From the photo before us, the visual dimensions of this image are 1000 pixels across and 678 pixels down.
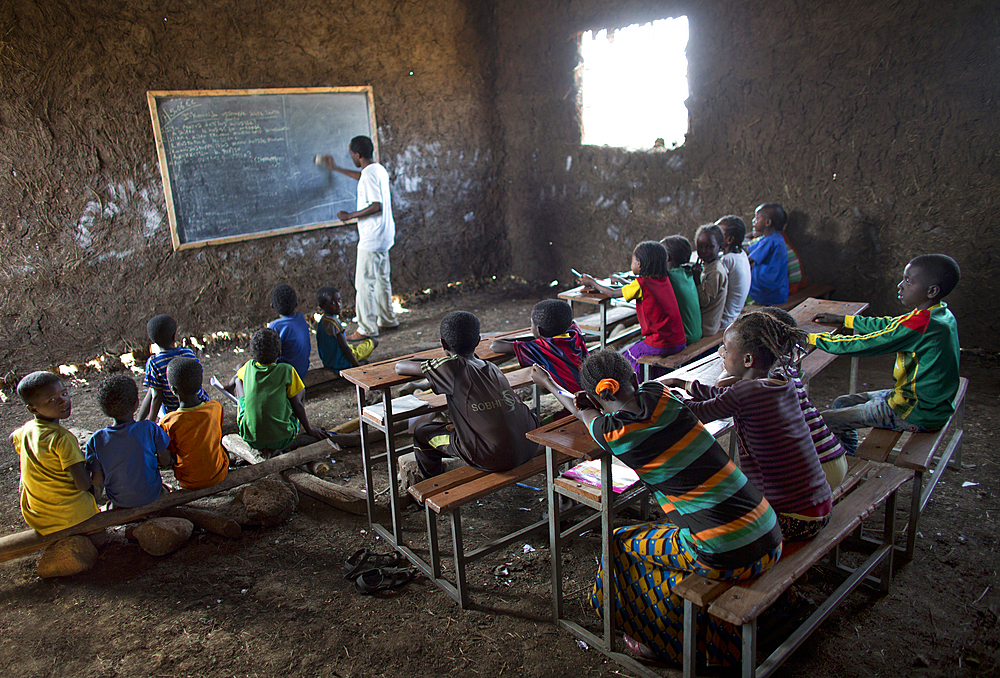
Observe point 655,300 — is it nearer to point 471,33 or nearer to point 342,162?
point 342,162

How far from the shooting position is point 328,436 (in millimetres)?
3977

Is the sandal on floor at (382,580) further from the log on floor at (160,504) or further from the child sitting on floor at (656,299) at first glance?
the child sitting on floor at (656,299)

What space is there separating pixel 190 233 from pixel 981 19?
22.1ft

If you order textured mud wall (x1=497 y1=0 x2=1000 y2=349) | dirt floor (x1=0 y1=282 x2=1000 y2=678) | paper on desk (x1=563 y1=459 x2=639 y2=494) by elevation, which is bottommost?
dirt floor (x1=0 y1=282 x2=1000 y2=678)

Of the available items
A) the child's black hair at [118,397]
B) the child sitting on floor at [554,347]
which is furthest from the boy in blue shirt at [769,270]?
the child's black hair at [118,397]

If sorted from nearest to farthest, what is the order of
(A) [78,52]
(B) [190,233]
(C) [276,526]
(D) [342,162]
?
(C) [276,526] < (A) [78,52] < (B) [190,233] < (D) [342,162]

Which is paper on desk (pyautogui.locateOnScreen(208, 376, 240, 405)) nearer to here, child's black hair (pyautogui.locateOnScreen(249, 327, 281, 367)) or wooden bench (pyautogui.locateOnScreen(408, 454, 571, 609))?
child's black hair (pyautogui.locateOnScreen(249, 327, 281, 367))

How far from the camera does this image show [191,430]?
3076 mm

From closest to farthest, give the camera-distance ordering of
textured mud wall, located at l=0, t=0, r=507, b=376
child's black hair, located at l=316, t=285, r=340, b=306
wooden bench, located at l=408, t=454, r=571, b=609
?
wooden bench, located at l=408, t=454, r=571, b=609 → child's black hair, located at l=316, t=285, r=340, b=306 → textured mud wall, located at l=0, t=0, r=507, b=376

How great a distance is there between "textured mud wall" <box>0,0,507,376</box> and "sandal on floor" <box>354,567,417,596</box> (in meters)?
4.32

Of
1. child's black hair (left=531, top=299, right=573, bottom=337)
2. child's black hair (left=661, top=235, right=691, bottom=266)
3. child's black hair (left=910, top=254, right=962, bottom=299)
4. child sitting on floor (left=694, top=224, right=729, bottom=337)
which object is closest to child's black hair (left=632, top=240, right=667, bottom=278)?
child's black hair (left=661, top=235, right=691, bottom=266)

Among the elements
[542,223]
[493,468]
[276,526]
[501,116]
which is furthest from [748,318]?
[501,116]

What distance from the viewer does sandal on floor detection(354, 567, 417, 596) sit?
272 centimetres

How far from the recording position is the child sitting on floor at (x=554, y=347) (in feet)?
9.86
